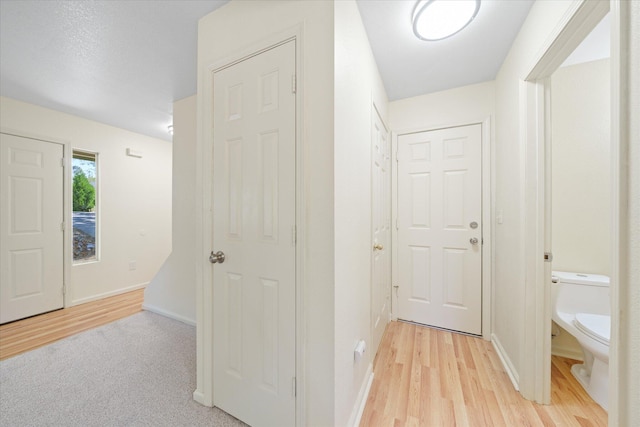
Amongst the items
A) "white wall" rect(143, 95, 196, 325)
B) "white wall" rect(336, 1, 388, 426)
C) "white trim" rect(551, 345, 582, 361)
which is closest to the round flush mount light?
"white wall" rect(336, 1, 388, 426)

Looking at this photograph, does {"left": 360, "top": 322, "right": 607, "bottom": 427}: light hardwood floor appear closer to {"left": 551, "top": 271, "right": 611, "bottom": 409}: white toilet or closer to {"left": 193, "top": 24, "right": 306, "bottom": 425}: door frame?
{"left": 551, "top": 271, "right": 611, "bottom": 409}: white toilet

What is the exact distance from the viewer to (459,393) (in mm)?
1519

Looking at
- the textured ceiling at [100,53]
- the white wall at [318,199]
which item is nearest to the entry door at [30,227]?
the textured ceiling at [100,53]

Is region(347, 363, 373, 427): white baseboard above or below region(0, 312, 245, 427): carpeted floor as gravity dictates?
above

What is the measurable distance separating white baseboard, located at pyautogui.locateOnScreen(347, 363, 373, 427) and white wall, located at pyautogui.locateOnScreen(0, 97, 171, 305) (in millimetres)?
3674

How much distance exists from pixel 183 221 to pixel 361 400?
92.8 inches

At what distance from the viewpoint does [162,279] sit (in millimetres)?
2758

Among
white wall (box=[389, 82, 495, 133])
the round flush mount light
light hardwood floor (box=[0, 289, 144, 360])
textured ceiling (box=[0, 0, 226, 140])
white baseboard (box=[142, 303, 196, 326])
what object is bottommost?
light hardwood floor (box=[0, 289, 144, 360])

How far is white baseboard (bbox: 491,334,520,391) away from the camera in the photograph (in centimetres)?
156

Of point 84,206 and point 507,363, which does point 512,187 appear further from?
point 84,206

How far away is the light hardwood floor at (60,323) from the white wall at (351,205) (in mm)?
2789

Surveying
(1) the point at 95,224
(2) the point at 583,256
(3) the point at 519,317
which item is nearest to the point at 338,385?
(3) the point at 519,317

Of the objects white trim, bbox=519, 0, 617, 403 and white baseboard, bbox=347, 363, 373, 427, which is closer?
white baseboard, bbox=347, 363, 373, 427

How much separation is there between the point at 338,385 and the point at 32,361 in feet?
8.21
